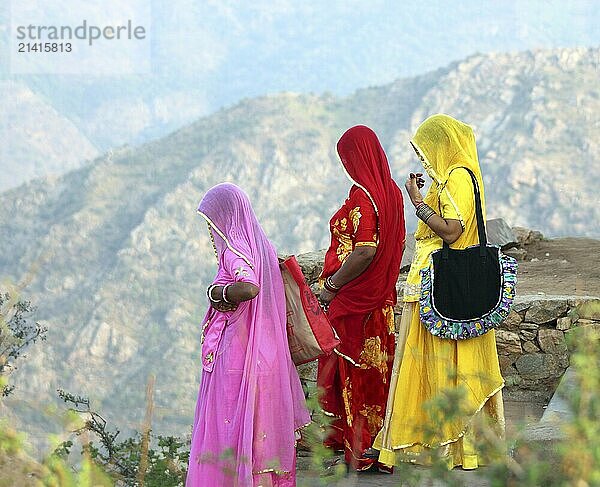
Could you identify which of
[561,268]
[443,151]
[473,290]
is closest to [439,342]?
[473,290]

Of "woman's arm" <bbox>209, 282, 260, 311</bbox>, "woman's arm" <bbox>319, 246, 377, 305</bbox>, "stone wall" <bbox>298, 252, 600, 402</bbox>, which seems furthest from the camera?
"stone wall" <bbox>298, 252, 600, 402</bbox>

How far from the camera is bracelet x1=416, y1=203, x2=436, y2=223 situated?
3754 mm

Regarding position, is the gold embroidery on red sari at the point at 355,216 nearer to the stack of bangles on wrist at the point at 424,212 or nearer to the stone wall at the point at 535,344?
the stack of bangles on wrist at the point at 424,212

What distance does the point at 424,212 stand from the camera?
3766 mm

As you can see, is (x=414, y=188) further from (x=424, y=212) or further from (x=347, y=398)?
(x=347, y=398)

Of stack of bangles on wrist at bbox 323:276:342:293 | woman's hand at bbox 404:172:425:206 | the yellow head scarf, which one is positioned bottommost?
stack of bangles on wrist at bbox 323:276:342:293

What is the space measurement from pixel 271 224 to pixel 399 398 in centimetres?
4580

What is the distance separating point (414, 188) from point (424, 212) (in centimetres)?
15

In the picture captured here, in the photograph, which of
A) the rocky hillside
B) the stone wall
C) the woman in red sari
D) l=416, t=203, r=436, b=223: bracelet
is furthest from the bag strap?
the rocky hillside

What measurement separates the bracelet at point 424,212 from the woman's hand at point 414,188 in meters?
0.03

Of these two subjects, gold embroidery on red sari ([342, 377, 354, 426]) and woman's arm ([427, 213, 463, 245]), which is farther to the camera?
gold embroidery on red sari ([342, 377, 354, 426])

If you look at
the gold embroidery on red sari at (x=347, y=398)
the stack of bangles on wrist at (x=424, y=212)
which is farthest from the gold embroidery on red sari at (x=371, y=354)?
the stack of bangles on wrist at (x=424, y=212)

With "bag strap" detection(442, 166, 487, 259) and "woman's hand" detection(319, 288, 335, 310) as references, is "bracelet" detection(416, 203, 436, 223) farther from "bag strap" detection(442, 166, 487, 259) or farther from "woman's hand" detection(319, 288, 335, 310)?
"woman's hand" detection(319, 288, 335, 310)

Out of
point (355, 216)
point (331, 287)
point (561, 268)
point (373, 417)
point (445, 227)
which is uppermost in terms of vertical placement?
point (561, 268)
